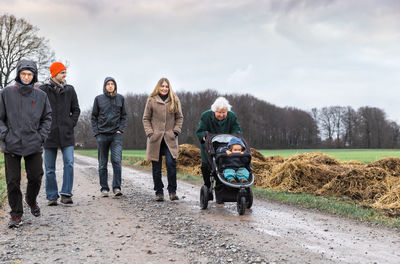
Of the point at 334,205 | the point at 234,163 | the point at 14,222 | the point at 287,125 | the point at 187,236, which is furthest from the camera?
the point at 287,125

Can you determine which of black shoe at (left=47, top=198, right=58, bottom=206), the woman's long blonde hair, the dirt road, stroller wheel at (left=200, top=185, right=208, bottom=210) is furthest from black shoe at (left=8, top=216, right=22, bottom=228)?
the woman's long blonde hair

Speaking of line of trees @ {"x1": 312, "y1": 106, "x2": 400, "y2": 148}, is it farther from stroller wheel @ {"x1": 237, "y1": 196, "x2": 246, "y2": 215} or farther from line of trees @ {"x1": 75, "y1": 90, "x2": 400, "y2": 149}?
stroller wheel @ {"x1": 237, "y1": 196, "x2": 246, "y2": 215}

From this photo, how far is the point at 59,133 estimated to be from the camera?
7.04m

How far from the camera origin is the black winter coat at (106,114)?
8.00 meters

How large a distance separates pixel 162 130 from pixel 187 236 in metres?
3.22

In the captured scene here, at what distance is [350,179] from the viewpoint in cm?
932

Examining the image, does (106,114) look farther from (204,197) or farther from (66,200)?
(204,197)

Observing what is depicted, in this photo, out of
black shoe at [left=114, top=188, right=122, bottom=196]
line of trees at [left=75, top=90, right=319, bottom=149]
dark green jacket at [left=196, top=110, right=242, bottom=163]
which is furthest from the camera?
line of trees at [left=75, top=90, right=319, bottom=149]

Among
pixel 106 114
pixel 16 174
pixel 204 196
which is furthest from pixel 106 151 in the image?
pixel 16 174

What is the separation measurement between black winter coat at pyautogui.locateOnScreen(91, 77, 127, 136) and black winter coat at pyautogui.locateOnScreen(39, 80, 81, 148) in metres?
0.79

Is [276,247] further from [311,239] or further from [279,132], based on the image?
[279,132]

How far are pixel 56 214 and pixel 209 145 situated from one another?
2958 millimetres

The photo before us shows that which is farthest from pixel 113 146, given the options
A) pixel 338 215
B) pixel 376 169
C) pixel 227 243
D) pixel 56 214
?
pixel 376 169

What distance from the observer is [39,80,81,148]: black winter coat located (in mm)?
7035
